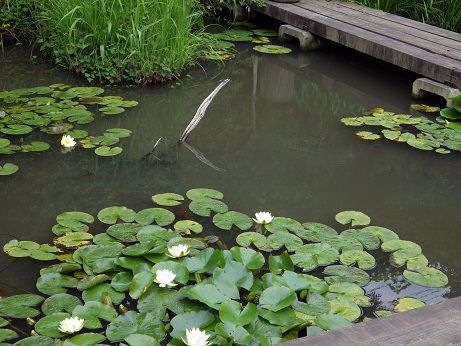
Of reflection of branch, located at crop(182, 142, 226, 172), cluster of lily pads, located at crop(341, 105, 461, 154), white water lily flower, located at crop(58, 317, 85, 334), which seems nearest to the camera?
white water lily flower, located at crop(58, 317, 85, 334)

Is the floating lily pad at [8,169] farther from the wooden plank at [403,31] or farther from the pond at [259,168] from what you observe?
the wooden plank at [403,31]

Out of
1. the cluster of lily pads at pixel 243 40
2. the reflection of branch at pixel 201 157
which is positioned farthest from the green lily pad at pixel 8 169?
the cluster of lily pads at pixel 243 40

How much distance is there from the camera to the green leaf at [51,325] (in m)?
2.09

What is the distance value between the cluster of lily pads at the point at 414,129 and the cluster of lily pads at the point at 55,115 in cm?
137

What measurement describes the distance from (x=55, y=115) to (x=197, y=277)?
1.84 m

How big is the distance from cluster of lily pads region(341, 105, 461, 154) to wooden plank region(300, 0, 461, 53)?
669 mm

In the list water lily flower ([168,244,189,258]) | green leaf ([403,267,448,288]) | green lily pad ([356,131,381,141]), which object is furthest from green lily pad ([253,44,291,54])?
water lily flower ([168,244,189,258])

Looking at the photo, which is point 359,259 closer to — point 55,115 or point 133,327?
point 133,327

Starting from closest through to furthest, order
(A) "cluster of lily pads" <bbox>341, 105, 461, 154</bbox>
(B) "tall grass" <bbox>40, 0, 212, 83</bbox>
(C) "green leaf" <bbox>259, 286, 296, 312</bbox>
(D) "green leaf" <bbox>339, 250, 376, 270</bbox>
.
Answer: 1. (C) "green leaf" <bbox>259, 286, 296, 312</bbox>
2. (D) "green leaf" <bbox>339, 250, 376, 270</bbox>
3. (A) "cluster of lily pads" <bbox>341, 105, 461, 154</bbox>
4. (B) "tall grass" <bbox>40, 0, 212, 83</bbox>

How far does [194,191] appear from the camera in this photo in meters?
3.04

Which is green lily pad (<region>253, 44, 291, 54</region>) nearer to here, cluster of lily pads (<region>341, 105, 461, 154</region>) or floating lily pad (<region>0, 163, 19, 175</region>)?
cluster of lily pads (<region>341, 105, 461, 154</region>)

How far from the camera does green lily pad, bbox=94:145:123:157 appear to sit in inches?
135

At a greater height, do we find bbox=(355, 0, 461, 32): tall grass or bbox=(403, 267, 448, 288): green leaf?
bbox=(355, 0, 461, 32): tall grass

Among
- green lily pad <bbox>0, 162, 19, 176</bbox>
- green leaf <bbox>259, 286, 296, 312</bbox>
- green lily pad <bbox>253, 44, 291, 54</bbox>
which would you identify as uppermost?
green lily pad <bbox>253, 44, 291, 54</bbox>
